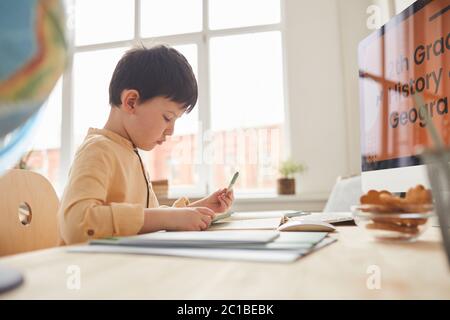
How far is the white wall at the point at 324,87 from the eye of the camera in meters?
2.79

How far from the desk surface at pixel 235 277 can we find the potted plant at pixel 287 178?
2.29 m

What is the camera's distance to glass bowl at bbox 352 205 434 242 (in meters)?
0.51

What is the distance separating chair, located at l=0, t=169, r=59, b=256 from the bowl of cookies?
77cm

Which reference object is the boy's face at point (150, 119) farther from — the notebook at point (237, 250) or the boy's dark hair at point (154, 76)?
the notebook at point (237, 250)

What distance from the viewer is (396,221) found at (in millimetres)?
532

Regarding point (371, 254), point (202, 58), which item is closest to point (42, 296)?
point (371, 254)

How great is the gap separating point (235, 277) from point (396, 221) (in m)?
0.31

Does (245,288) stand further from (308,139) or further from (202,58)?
(202,58)

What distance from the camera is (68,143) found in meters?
3.46

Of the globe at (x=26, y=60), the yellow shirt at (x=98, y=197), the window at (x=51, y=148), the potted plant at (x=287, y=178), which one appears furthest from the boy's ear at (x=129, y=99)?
the window at (x=51, y=148)

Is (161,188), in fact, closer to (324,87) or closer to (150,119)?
(324,87)

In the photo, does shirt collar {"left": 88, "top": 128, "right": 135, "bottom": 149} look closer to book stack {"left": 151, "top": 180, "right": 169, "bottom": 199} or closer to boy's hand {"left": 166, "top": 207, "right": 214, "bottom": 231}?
boy's hand {"left": 166, "top": 207, "right": 214, "bottom": 231}

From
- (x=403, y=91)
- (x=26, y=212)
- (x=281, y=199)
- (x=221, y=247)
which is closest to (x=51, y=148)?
(x=281, y=199)

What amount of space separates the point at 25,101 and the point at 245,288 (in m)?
0.22
